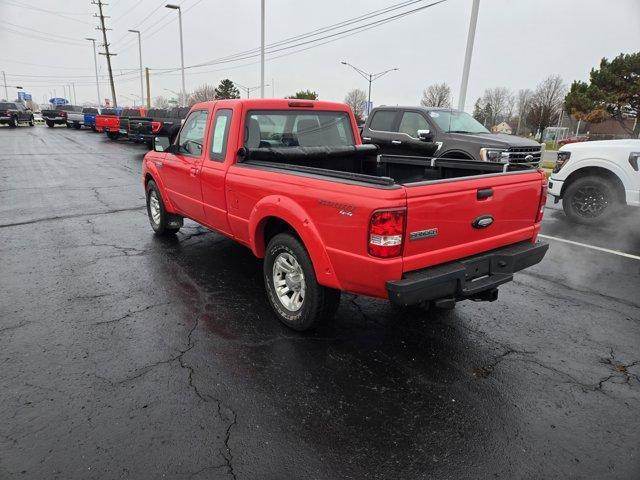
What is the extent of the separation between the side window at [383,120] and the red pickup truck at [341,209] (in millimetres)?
5389

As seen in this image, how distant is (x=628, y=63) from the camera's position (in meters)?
38.1

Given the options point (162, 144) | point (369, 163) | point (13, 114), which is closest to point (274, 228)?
→ point (369, 163)

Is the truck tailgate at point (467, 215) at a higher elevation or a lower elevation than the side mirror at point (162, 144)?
lower

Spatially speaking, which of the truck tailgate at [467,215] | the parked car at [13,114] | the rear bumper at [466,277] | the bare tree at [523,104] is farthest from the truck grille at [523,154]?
the bare tree at [523,104]

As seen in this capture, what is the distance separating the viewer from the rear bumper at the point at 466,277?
291 centimetres

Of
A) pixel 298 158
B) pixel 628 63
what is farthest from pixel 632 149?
pixel 628 63

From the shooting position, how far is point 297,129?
4871mm

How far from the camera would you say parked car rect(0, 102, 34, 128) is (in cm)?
3772

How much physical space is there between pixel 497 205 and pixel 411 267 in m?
1.01

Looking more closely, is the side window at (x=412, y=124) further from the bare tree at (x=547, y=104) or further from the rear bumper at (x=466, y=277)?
the bare tree at (x=547, y=104)

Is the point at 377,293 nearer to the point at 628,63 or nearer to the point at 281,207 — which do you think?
the point at 281,207

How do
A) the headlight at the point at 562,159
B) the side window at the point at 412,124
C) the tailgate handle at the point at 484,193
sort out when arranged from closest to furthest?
1. the tailgate handle at the point at 484,193
2. the headlight at the point at 562,159
3. the side window at the point at 412,124

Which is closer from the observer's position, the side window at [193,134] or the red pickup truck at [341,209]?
the red pickup truck at [341,209]

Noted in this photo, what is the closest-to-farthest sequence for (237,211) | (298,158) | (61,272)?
(237,211) → (298,158) → (61,272)
